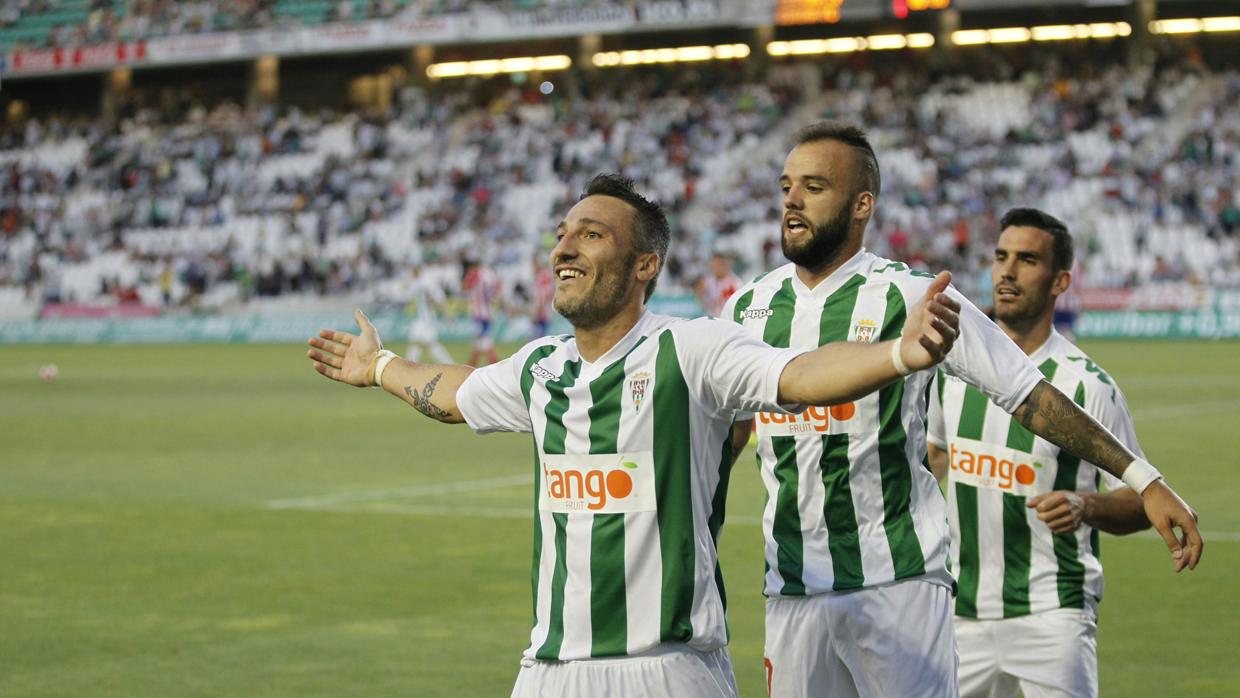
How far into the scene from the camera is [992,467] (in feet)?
18.6

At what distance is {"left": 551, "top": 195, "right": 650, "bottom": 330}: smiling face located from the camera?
421cm

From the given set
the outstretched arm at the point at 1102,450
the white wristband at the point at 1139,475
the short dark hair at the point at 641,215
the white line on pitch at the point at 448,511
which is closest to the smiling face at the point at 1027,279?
the outstretched arm at the point at 1102,450

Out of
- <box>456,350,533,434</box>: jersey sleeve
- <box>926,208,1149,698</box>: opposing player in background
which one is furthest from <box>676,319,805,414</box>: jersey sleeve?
<box>926,208,1149,698</box>: opposing player in background

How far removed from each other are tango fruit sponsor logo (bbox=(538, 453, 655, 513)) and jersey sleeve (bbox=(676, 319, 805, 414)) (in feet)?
0.78

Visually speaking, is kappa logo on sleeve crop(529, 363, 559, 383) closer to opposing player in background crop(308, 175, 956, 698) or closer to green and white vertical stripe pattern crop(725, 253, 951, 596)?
opposing player in background crop(308, 175, 956, 698)

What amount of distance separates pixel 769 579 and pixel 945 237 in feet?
118

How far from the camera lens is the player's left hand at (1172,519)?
4.34 m

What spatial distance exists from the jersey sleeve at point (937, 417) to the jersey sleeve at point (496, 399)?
1894mm

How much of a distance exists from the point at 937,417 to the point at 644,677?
7.16 feet

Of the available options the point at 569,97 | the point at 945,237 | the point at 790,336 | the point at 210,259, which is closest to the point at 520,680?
Answer: the point at 790,336

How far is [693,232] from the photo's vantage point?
4378cm

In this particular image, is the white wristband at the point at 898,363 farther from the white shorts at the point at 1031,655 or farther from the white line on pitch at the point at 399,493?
the white line on pitch at the point at 399,493

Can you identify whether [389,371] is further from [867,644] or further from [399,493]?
[399,493]

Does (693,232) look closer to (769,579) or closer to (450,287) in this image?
(450,287)
